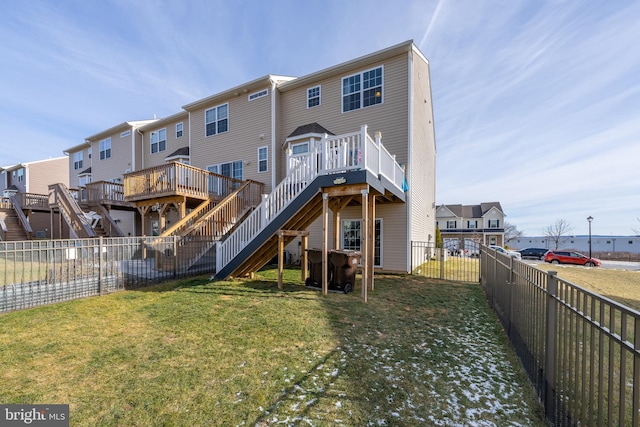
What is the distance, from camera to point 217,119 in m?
15.6

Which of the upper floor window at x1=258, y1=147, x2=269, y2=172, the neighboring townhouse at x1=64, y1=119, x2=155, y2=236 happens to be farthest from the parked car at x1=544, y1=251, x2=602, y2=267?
the neighboring townhouse at x1=64, y1=119, x2=155, y2=236

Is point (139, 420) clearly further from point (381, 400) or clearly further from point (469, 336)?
point (469, 336)

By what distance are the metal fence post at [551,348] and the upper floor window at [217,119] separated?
15667 mm

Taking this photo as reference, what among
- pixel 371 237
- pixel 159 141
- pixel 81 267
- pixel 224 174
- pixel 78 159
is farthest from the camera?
pixel 78 159

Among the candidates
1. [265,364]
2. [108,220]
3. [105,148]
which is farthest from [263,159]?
[105,148]

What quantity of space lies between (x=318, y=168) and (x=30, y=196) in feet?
72.5

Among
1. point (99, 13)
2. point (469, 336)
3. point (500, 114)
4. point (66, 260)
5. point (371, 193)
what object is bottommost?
point (469, 336)

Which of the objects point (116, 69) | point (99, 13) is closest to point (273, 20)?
point (99, 13)

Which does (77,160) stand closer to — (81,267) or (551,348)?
(81,267)

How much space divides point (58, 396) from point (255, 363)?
2.10 meters

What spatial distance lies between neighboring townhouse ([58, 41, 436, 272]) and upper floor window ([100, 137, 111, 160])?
801 centimetres

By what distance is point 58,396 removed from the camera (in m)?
2.89

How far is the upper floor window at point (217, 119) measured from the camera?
1527 centimetres

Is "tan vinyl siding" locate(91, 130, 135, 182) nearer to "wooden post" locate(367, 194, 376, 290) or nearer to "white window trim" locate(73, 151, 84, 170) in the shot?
"white window trim" locate(73, 151, 84, 170)
